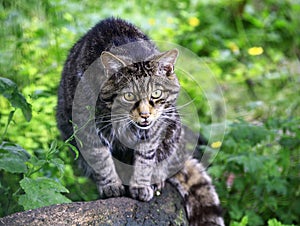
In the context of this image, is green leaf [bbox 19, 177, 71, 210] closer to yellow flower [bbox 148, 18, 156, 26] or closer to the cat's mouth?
the cat's mouth

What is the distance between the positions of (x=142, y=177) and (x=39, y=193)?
0.64 meters

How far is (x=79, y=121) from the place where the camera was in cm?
298

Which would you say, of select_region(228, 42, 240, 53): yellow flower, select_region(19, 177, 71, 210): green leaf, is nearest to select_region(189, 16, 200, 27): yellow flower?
select_region(228, 42, 240, 53): yellow flower

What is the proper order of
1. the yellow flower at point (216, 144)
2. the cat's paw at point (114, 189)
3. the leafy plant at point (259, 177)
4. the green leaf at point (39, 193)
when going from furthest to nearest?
1. the yellow flower at point (216, 144)
2. the leafy plant at point (259, 177)
3. the cat's paw at point (114, 189)
4. the green leaf at point (39, 193)

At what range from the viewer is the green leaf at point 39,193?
2684 millimetres

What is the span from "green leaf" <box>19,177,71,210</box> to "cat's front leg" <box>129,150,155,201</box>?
45 cm

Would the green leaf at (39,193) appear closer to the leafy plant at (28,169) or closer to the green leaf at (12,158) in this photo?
the leafy plant at (28,169)

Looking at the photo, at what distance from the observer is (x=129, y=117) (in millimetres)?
2814

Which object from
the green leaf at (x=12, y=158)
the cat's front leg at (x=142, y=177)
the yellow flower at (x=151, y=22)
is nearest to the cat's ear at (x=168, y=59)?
the cat's front leg at (x=142, y=177)

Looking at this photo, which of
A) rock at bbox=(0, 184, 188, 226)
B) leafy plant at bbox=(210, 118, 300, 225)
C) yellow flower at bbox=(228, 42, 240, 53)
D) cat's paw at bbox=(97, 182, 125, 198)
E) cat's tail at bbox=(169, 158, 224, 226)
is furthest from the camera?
yellow flower at bbox=(228, 42, 240, 53)

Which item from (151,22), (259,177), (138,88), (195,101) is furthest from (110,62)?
(151,22)

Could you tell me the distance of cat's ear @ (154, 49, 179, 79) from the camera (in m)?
2.79

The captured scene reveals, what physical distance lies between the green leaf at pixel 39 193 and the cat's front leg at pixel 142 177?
448mm

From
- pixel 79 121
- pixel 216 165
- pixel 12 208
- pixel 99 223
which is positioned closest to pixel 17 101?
pixel 79 121
